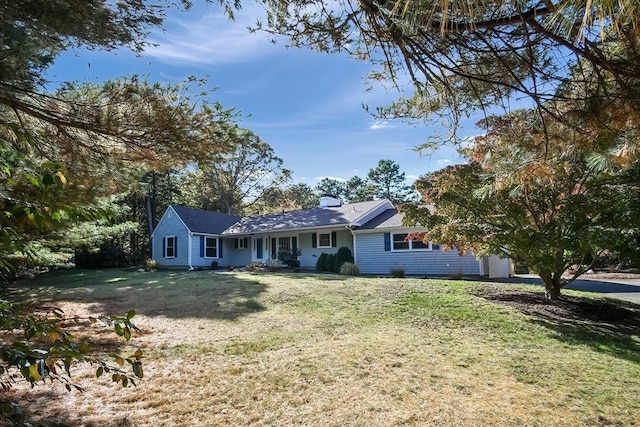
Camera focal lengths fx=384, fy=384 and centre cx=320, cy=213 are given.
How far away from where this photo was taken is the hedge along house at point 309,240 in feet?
56.4

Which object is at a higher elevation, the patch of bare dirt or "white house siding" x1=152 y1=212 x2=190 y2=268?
"white house siding" x1=152 y1=212 x2=190 y2=268

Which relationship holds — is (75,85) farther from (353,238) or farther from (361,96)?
(353,238)

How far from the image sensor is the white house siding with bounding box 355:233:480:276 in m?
16.4

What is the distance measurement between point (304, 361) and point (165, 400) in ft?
6.10

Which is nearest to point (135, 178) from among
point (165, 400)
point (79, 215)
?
point (165, 400)

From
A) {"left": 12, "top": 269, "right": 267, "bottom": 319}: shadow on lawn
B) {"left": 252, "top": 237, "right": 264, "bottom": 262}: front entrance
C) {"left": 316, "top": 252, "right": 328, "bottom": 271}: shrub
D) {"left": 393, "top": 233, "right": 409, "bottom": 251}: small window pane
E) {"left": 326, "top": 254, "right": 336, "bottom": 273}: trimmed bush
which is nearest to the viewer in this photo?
{"left": 12, "top": 269, "right": 267, "bottom": 319}: shadow on lawn

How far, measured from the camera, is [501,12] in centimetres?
264

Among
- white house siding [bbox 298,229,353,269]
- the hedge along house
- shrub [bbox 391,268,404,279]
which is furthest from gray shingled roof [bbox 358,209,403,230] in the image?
shrub [bbox 391,268,404,279]

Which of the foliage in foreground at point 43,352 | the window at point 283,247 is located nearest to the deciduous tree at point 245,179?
the window at point 283,247

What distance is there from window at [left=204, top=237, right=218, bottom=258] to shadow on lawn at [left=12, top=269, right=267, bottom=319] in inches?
341

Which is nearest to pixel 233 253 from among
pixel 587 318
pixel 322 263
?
pixel 322 263

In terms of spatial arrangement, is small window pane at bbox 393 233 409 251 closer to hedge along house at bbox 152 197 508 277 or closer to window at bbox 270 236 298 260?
hedge along house at bbox 152 197 508 277

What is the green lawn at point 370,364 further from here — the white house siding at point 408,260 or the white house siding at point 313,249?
the white house siding at point 313,249

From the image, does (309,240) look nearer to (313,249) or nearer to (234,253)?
(313,249)
